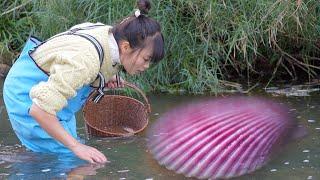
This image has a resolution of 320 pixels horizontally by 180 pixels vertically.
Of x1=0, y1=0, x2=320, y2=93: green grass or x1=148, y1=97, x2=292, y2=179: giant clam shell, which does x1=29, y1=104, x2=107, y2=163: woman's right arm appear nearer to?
x1=148, y1=97, x2=292, y2=179: giant clam shell

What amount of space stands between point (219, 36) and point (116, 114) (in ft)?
4.07

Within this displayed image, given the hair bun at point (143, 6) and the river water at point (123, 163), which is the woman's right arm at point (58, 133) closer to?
the river water at point (123, 163)

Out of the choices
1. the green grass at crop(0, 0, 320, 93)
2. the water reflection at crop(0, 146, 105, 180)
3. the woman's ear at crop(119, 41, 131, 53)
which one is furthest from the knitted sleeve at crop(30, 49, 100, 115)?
the green grass at crop(0, 0, 320, 93)

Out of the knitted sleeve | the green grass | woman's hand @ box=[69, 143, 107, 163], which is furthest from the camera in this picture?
the green grass

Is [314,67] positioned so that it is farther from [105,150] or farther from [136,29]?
[136,29]

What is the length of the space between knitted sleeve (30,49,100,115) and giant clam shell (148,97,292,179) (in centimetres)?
69

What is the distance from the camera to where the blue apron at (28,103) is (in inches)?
132

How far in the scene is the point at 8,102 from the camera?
3.47m

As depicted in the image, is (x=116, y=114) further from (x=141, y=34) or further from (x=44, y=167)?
(x=141, y=34)

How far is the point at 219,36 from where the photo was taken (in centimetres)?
539

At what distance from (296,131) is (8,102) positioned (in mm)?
1751

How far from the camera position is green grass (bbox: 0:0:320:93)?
16.9ft

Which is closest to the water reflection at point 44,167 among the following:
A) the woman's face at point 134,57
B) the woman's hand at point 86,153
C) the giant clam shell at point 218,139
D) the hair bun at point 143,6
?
the woman's hand at point 86,153

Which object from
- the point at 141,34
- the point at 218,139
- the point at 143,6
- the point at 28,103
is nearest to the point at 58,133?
the point at 28,103
